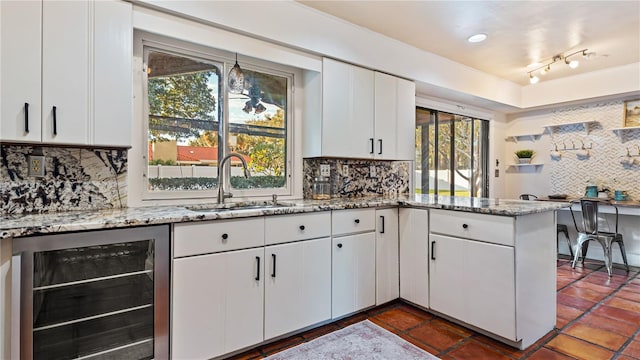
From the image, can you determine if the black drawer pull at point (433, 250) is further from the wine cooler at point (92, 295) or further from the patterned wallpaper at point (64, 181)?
the patterned wallpaper at point (64, 181)

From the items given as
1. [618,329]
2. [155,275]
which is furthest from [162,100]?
[618,329]

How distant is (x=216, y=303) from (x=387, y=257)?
1.47m

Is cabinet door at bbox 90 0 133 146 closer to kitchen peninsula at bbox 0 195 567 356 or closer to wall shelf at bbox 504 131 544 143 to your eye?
kitchen peninsula at bbox 0 195 567 356

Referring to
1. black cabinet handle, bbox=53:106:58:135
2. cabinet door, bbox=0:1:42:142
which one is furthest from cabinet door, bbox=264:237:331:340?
cabinet door, bbox=0:1:42:142

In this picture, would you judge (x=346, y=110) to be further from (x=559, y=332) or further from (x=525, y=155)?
(x=525, y=155)

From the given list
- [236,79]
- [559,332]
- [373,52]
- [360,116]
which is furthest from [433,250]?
[236,79]

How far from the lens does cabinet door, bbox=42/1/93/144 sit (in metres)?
1.65

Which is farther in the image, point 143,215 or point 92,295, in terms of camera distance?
point 143,215

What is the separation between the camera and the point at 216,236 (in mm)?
1875

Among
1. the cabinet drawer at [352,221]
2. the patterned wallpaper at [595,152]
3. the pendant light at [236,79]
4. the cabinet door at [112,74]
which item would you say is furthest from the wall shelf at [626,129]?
the cabinet door at [112,74]

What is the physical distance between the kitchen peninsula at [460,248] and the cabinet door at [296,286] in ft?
0.08

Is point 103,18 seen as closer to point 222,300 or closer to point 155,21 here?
point 155,21

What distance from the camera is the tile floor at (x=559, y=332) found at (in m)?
2.06

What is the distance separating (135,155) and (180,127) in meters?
0.38
